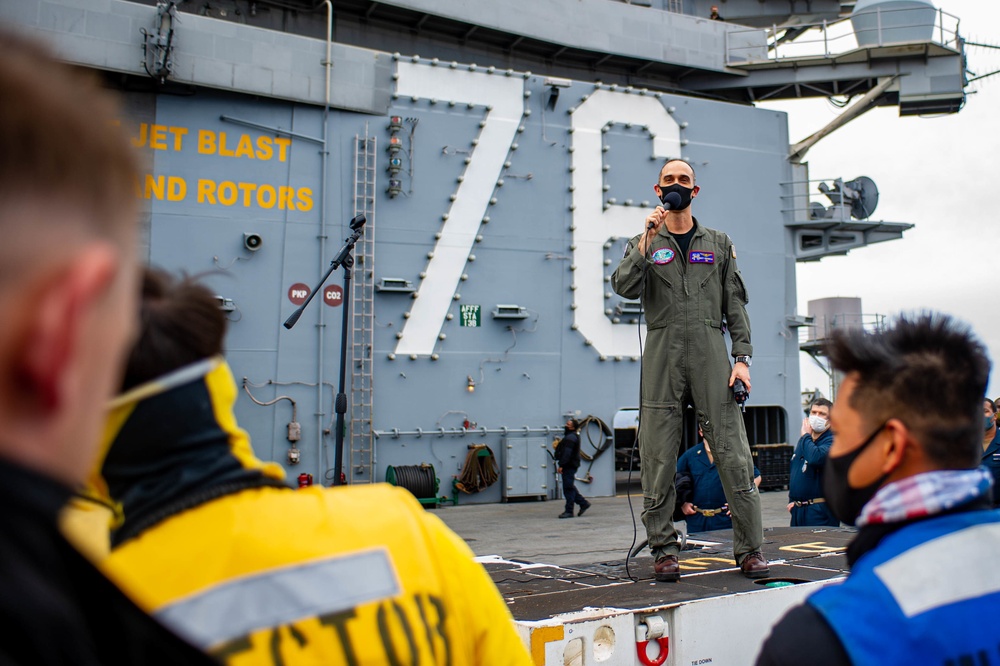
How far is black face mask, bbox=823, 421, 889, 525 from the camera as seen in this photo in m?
1.61

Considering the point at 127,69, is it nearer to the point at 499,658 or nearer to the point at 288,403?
the point at 288,403

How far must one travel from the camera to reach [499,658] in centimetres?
134

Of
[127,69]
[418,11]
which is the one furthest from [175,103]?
[418,11]

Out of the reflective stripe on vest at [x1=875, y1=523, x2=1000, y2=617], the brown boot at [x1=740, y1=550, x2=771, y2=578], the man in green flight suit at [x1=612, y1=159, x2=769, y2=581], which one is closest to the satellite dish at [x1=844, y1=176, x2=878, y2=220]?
the man in green flight suit at [x1=612, y1=159, x2=769, y2=581]

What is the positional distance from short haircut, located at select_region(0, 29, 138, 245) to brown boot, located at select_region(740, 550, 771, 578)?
4118 mm

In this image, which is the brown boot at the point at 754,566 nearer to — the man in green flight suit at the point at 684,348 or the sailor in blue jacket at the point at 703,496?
the man in green flight suit at the point at 684,348

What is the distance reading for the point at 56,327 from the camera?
57 cm

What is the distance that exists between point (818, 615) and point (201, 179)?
12.1 meters

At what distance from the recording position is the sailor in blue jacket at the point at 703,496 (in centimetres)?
686

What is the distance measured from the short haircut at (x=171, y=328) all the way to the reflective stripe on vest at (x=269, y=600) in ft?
1.00

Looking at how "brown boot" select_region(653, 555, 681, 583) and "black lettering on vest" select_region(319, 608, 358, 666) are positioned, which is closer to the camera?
"black lettering on vest" select_region(319, 608, 358, 666)

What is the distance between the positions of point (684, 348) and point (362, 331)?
8703 millimetres

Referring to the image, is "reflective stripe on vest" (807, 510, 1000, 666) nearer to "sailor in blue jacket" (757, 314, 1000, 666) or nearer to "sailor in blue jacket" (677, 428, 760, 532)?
"sailor in blue jacket" (757, 314, 1000, 666)

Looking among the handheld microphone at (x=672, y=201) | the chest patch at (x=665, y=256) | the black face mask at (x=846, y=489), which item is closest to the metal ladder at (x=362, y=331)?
the chest patch at (x=665, y=256)
